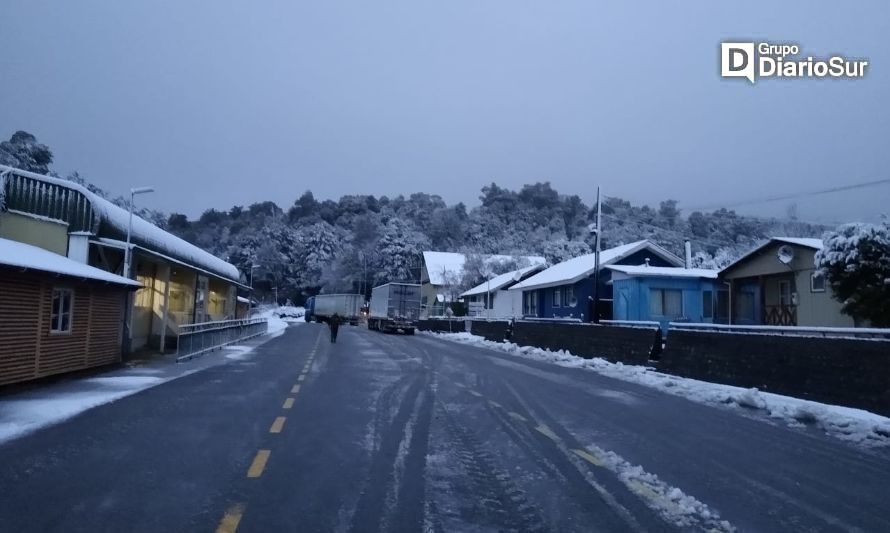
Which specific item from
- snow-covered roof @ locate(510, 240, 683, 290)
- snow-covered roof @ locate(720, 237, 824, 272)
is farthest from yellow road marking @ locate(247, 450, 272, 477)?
snow-covered roof @ locate(510, 240, 683, 290)

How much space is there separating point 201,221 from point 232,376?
5169 inches

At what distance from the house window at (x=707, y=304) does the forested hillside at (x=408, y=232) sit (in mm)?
26787

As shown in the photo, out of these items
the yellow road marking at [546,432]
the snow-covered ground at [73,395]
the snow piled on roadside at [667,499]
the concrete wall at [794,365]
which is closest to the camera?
the snow piled on roadside at [667,499]

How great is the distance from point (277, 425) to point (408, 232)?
3710 inches

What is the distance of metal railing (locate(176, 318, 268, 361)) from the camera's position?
2255cm

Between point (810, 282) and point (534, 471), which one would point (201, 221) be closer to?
point (810, 282)

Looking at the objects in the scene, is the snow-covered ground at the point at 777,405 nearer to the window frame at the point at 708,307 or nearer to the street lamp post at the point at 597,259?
the street lamp post at the point at 597,259

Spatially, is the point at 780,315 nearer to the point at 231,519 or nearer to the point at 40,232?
the point at 40,232

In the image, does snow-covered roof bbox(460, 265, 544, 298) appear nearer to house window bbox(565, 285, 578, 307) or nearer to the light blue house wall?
house window bbox(565, 285, 578, 307)

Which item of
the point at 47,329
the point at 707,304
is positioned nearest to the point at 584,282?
the point at 707,304

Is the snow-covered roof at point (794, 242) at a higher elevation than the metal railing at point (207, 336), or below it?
higher

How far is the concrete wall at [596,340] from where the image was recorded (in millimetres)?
21781

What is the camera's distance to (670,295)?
1469 inches

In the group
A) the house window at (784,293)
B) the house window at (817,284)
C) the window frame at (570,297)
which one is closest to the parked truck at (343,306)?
the window frame at (570,297)
